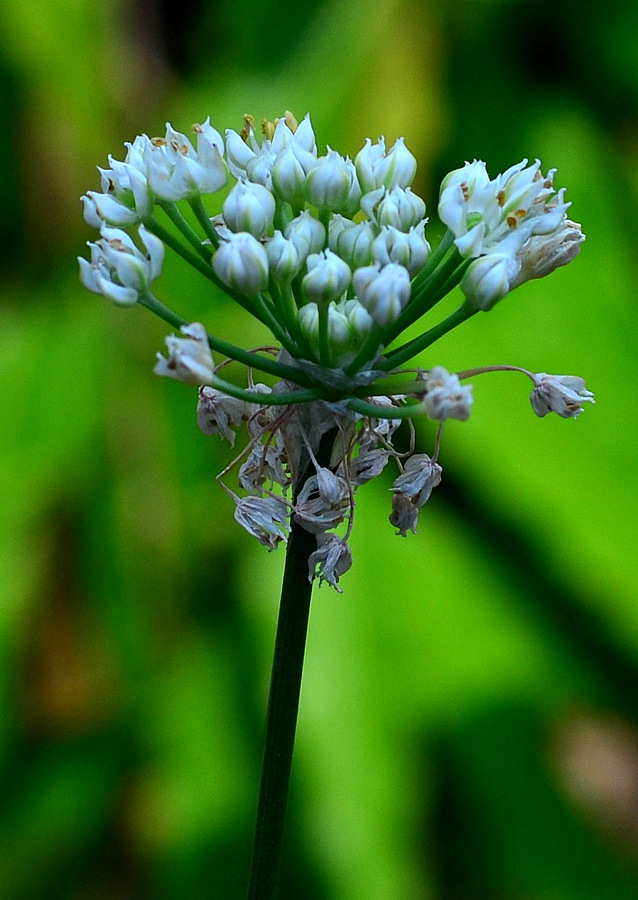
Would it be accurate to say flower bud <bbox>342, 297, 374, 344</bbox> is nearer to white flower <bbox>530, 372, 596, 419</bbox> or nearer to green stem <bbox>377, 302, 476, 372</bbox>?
green stem <bbox>377, 302, 476, 372</bbox>

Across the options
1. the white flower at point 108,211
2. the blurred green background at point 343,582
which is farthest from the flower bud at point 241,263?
the blurred green background at point 343,582

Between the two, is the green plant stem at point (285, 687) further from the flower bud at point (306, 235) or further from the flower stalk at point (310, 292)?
the flower bud at point (306, 235)

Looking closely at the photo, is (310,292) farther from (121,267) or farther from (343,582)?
(343,582)

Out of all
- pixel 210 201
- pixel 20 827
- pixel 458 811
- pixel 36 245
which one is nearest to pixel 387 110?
pixel 210 201

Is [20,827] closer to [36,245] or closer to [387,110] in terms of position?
[36,245]

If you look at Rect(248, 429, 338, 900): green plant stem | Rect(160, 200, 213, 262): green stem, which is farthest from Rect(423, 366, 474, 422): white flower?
Rect(160, 200, 213, 262): green stem

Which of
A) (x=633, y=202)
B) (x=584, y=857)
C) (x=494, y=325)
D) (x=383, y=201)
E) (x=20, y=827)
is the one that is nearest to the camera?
(x=383, y=201)
